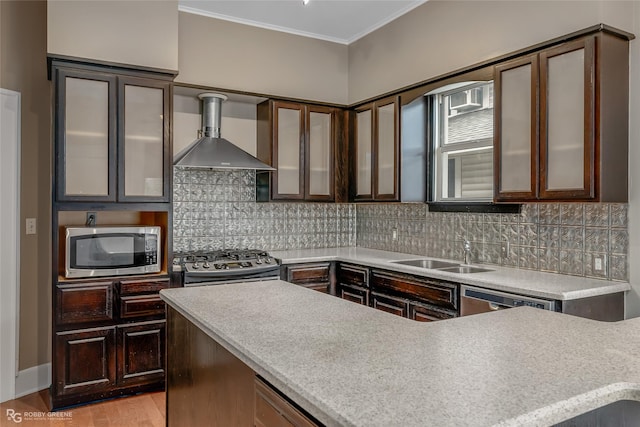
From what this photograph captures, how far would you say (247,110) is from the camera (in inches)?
177

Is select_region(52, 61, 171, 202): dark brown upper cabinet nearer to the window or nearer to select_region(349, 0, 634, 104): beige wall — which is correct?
select_region(349, 0, 634, 104): beige wall

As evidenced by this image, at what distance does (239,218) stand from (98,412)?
6.62 feet

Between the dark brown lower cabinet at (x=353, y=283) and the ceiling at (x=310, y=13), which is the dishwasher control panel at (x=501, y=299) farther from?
the ceiling at (x=310, y=13)

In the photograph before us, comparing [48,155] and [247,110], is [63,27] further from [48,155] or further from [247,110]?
[247,110]

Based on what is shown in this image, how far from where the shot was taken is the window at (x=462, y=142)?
3.58 meters

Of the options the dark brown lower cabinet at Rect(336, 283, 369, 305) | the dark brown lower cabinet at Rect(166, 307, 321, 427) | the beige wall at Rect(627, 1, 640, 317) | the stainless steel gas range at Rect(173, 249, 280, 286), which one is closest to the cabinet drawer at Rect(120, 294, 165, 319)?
the stainless steel gas range at Rect(173, 249, 280, 286)

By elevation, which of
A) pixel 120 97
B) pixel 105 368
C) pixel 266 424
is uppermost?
pixel 120 97

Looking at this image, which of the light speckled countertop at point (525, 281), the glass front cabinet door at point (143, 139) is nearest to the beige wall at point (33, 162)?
the glass front cabinet door at point (143, 139)

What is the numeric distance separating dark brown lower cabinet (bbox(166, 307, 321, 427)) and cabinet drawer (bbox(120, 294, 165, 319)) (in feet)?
4.14

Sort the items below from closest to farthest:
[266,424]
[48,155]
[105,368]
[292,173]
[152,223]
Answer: [266,424] → [105,368] → [48,155] → [152,223] → [292,173]

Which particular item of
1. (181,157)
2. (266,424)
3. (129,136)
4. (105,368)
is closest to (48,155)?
(129,136)

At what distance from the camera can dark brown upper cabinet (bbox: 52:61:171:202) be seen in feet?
10.3

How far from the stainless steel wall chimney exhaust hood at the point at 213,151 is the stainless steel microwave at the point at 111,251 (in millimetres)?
669

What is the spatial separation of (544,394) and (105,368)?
315 cm
